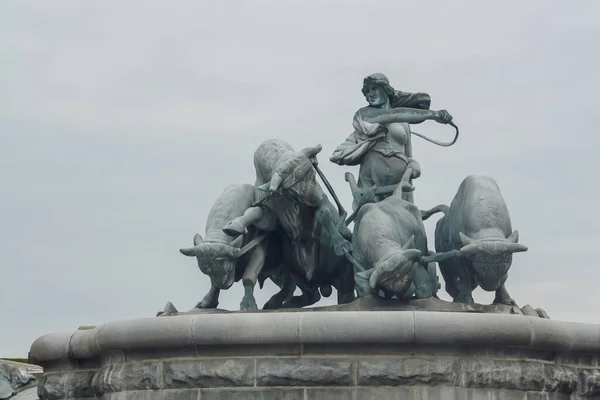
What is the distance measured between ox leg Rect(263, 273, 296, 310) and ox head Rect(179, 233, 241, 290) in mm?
1239

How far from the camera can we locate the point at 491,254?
12023mm

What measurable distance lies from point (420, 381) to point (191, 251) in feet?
9.08

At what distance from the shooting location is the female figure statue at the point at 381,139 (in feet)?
44.1

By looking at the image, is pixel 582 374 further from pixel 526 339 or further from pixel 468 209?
pixel 468 209

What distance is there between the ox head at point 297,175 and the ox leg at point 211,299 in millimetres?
1218

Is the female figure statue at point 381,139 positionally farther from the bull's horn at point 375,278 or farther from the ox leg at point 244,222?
the bull's horn at point 375,278

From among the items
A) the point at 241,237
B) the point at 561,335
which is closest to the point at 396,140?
the point at 241,237

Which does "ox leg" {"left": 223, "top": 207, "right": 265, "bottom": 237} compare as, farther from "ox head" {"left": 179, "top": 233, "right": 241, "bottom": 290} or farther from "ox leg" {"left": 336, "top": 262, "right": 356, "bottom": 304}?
"ox leg" {"left": 336, "top": 262, "right": 356, "bottom": 304}

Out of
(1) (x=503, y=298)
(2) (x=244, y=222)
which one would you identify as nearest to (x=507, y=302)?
(1) (x=503, y=298)

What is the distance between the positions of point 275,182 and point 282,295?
1.83 metres

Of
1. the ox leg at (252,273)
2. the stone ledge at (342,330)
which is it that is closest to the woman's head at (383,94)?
the ox leg at (252,273)

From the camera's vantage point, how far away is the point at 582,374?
11.7 metres

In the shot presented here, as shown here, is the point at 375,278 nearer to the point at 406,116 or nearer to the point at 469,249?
the point at 469,249

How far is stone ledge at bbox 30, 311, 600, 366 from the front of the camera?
1062cm
